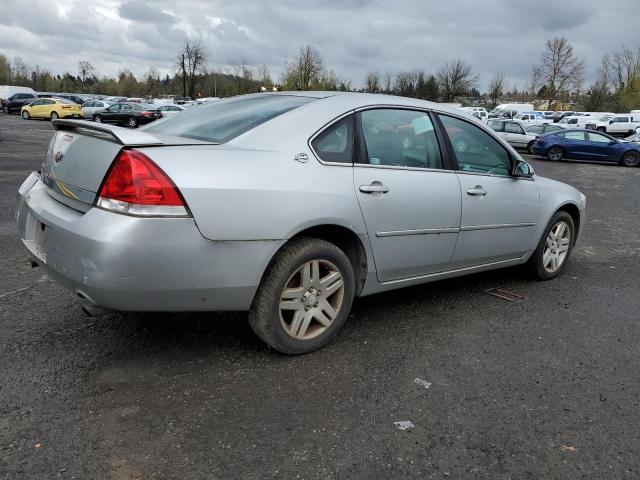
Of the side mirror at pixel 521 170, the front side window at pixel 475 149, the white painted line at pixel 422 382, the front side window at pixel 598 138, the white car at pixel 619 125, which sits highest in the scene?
the white car at pixel 619 125

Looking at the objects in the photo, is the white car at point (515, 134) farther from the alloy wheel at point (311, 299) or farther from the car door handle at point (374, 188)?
the alloy wheel at point (311, 299)

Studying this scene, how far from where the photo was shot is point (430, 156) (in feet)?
12.7

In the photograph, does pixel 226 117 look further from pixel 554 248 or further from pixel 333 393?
pixel 554 248

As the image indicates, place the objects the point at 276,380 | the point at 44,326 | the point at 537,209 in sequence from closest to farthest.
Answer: the point at 276,380 < the point at 44,326 < the point at 537,209

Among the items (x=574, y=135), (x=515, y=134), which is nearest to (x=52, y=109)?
(x=515, y=134)

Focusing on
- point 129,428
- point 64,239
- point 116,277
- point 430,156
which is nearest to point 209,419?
point 129,428

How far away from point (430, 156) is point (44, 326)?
2823 mm

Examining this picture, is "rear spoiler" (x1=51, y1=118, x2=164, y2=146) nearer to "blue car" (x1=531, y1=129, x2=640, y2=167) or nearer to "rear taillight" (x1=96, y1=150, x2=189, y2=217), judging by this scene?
"rear taillight" (x1=96, y1=150, x2=189, y2=217)

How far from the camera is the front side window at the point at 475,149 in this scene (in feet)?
13.4

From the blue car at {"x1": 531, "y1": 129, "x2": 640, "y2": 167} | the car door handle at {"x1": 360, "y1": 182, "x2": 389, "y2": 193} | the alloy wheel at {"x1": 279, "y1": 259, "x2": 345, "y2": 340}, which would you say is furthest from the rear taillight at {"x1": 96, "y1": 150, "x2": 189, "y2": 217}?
the blue car at {"x1": 531, "y1": 129, "x2": 640, "y2": 167}

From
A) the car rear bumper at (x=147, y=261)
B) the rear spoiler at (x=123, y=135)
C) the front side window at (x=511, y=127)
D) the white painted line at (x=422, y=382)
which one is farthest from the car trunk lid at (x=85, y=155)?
the front side window at (x=511, y=127)

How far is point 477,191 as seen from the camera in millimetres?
4074

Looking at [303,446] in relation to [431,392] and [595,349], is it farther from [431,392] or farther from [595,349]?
[595,349]

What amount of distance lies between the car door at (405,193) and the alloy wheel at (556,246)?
5.04 feet
